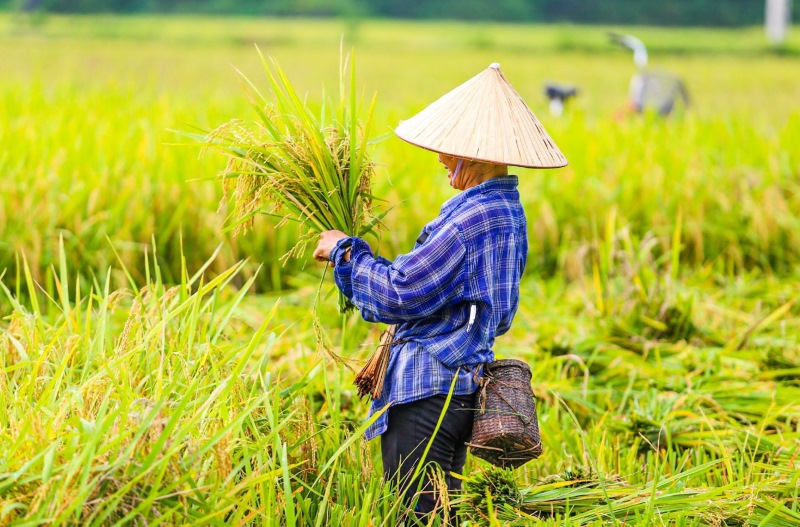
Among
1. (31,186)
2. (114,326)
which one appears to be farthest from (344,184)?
(31,186)

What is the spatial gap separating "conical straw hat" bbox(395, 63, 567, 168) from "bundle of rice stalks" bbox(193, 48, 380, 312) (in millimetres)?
139

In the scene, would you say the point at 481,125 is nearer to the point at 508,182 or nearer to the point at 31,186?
the point at 508,182

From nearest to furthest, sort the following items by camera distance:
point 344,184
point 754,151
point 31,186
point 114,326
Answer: point 344,184 < point 114,326 < point 31,186 < point 754,151

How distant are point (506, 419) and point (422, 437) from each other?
0.17 meters

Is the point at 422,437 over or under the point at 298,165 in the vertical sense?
under

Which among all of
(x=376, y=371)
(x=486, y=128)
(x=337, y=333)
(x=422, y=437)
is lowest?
(x=337, y=333)

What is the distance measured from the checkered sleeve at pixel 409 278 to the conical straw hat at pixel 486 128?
0.16 meters

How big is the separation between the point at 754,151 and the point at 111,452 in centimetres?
438

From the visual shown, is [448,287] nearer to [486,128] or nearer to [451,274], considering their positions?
[451,274]

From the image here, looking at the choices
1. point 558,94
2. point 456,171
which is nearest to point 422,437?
point 456,171

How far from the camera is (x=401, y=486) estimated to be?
1898 mm

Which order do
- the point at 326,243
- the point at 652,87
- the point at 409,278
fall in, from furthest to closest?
1. the point at 652,87
2. the point at 326,243
3. the point at 409,278

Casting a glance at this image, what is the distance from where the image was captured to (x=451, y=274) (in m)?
1.79

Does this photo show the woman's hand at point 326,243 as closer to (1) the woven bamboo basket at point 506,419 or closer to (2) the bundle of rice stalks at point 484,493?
(1) the woven bamboo basket at point 506,419
